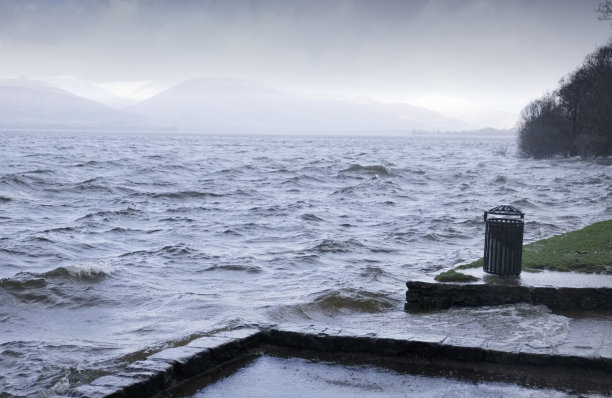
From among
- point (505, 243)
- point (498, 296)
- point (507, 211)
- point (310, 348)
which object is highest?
point (507, 211)

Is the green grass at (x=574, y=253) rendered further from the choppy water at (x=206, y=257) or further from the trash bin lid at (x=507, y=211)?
the choppy water at (x=206, y=257)

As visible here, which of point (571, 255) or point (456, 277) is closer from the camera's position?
point (456, 277)

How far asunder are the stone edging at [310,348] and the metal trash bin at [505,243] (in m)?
3.21

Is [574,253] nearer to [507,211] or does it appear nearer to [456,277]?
[507,211]

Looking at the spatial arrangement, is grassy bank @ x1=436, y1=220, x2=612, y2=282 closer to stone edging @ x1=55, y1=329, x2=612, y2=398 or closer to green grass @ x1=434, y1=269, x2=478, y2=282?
green grass @ x1=434, y1=269, x2=478, y2=282

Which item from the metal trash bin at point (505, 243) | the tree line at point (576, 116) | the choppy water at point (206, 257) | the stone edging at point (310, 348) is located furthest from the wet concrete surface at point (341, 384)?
the tree line at point (576, 116)

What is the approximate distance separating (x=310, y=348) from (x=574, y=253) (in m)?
7.07

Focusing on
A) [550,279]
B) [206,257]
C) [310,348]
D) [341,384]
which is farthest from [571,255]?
[206,257]

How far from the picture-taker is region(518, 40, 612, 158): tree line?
5931 centimetres

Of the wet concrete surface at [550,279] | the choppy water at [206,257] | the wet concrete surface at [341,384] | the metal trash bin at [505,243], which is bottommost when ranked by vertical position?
the choppy water at [206,257]

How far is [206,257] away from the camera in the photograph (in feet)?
58.4

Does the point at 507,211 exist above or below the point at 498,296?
above

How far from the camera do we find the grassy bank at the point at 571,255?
12.0m

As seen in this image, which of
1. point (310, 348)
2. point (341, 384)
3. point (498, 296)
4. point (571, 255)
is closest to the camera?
point (341, 384)
